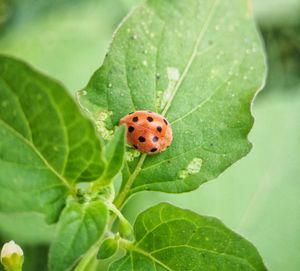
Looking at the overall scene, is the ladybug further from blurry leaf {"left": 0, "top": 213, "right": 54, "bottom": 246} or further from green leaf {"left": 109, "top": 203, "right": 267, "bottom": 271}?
blurry leaf {"left": 0, "top": 213, "right": 54, "bottom": 246}

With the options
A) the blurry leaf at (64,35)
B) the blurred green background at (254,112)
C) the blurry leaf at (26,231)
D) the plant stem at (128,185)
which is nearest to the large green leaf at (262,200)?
the blurred green background at (254,112)

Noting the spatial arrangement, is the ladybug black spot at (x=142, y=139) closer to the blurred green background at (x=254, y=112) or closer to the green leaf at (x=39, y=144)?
the green leaf at (x=39, y=144)

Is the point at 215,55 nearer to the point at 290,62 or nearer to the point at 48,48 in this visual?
the point at 48,48

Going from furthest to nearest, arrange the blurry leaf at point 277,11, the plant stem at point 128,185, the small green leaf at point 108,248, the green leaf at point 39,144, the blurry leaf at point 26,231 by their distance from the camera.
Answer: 1. the blurry leaf at point 277,11
2. the blurry leaf at point 26,231
3. the plant stem at point 128,185
4. the small green leaf at point 108,248
5. the green leaf at point 39,144

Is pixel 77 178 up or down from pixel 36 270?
up

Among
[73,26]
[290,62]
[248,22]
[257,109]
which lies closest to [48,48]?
[73,26]

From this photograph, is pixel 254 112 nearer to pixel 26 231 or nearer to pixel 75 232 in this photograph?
pixel 26 231

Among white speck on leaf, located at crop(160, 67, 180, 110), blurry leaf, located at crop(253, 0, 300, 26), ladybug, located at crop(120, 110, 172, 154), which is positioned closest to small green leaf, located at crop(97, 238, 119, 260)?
ladybug, located at crop(120, 110, 172, 154)
